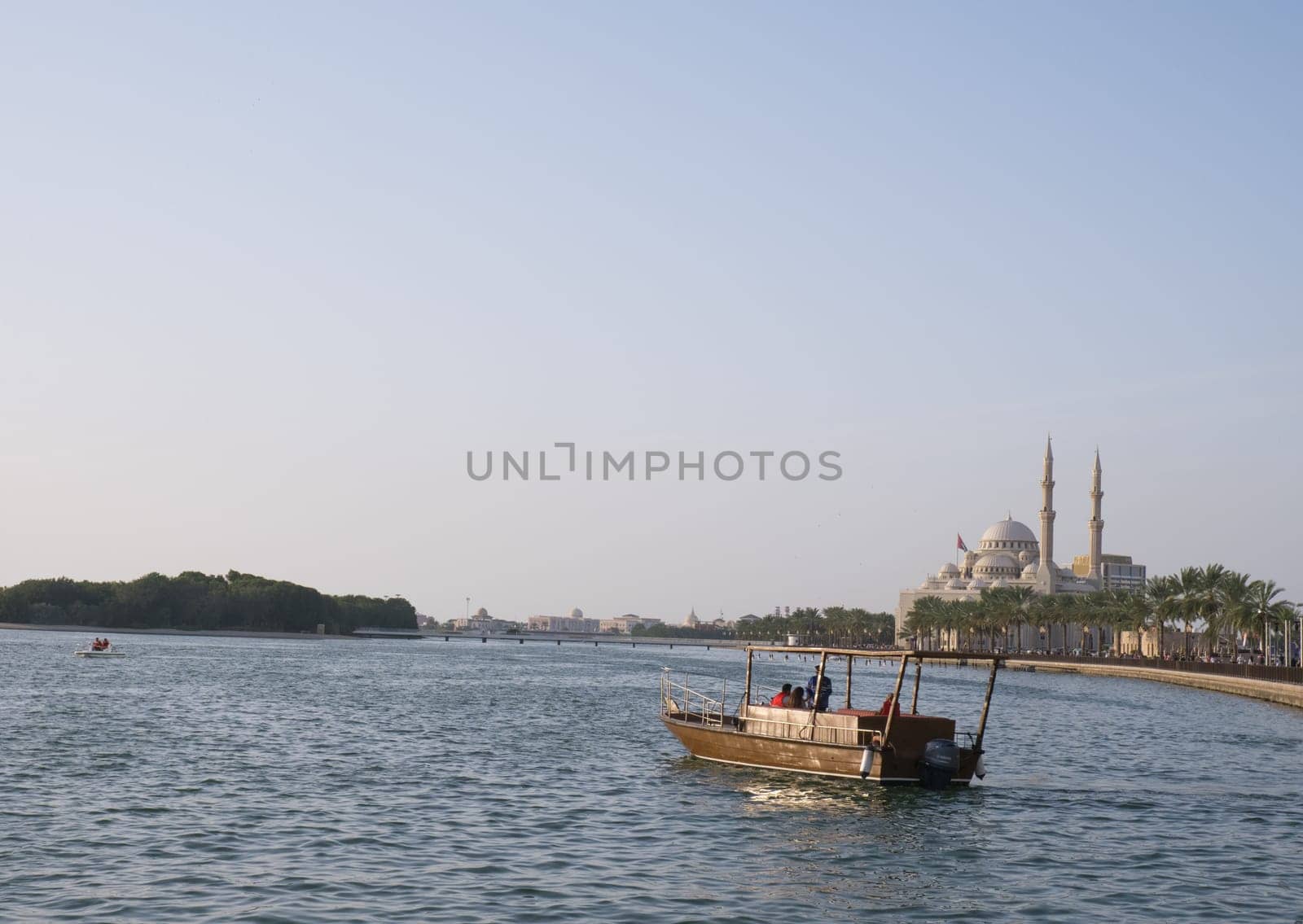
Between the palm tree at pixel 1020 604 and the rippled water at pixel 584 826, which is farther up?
the palm tree at pixel 1020 604

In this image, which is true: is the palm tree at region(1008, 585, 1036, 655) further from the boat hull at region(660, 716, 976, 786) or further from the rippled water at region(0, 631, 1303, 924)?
the boat hull at region(660, 716, 976, 786)

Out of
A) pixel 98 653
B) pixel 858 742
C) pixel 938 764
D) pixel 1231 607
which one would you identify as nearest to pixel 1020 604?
pixel 1231 607

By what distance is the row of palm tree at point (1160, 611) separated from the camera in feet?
336

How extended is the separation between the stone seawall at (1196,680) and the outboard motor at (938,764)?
49817mm

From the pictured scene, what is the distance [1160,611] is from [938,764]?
94397 millimetres

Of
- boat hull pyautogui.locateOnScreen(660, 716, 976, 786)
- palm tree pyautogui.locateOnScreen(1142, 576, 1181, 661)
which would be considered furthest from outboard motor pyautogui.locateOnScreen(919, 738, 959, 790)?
palm tree pyautogui.locateOnScreen(1142, 576, 1181, 661)

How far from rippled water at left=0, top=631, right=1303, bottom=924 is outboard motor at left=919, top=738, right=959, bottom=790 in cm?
51

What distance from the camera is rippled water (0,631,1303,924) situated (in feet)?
72.5

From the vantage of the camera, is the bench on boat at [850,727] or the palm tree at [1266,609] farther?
the palm tree at [1266,609]

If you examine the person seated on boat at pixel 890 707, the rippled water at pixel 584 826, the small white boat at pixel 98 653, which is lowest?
the small white boat at pixel 98 653

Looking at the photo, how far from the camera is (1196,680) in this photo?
335ft

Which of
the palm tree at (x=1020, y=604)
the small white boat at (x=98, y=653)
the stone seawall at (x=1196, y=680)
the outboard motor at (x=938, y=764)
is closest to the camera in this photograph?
the outboard motor at (x=938, y=764)

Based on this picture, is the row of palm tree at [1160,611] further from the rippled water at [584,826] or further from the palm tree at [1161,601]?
the rippled water at [584,826]

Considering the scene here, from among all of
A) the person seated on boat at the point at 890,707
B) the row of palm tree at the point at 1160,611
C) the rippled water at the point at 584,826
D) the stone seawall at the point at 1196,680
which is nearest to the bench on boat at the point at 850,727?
the person seated on boat at the point at 890,707
